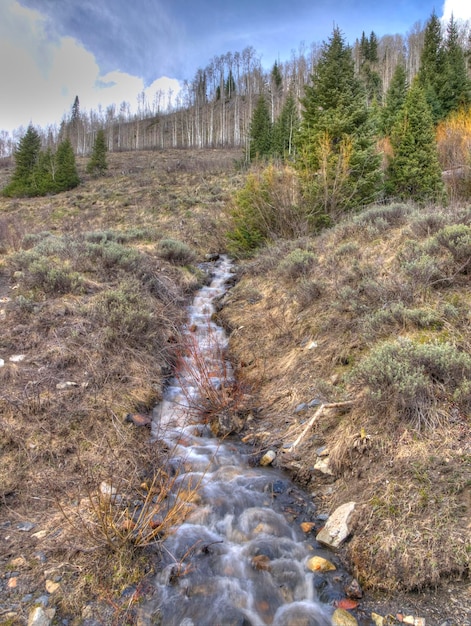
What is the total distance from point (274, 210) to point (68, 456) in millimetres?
8560

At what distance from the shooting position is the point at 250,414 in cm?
510

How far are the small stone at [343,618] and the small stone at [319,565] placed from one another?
0.31 meters

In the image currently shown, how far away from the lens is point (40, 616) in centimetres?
246

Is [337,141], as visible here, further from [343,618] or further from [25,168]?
[25,168]

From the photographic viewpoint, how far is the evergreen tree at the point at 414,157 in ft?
39.2

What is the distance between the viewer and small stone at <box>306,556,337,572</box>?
293 centimetres

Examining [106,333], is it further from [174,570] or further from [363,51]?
[363,51]

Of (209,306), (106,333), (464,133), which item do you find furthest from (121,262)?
(464,133)

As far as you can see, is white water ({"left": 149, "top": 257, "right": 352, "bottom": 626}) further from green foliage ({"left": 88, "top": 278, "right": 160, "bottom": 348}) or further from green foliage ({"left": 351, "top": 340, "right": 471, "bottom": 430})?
green foliage ({"left": 88, "top": 278, "right": 160, "bottom": 348})

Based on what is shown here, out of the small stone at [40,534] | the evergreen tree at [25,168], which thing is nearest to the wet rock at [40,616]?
the small stone at [40,534]

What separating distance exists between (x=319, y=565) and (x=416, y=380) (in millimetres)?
1799

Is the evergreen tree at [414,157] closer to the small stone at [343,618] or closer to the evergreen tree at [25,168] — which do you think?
the small stone at [343,618]

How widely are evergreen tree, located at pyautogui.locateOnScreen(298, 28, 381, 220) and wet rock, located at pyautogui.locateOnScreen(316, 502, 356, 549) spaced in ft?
26.8

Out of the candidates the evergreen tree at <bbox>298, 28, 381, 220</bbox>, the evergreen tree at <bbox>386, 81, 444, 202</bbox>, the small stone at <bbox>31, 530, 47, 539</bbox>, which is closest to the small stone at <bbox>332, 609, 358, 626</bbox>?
the small stone at <bbox>31, 530, 47, 539</bbox>
